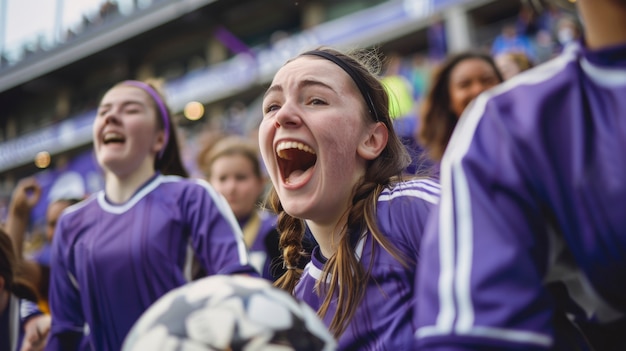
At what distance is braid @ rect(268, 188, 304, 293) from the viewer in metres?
2.17

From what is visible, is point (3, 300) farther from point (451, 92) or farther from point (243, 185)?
point (451, 92)

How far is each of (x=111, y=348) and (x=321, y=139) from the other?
1.47m

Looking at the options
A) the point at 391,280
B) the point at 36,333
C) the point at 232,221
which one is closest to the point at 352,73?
the point at 391,280

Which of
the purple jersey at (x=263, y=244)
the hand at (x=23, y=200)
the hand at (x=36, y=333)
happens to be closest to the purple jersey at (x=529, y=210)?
the purple jersey at (x=263, y=244)

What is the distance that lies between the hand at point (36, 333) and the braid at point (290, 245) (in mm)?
1918

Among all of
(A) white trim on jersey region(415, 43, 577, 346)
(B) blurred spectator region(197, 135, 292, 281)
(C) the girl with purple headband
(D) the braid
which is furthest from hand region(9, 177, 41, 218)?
(A) white trim on jersey region(415, 43, 577, 346)

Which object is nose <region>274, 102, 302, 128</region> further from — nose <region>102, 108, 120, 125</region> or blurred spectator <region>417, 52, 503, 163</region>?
blurred spectator <region>417, 52, 503, 163</region>

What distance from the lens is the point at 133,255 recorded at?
2.97m

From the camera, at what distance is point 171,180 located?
3.29 meters

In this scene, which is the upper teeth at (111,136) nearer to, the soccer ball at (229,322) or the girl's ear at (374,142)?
the girl's ear at (374,142)

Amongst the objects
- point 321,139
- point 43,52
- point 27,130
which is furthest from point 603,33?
point 27,130

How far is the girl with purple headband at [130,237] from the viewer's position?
2918 millimetres

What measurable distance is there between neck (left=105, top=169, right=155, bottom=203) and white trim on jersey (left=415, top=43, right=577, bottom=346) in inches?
91.9

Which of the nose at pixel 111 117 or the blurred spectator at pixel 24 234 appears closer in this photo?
the nose at pixel 111 117
